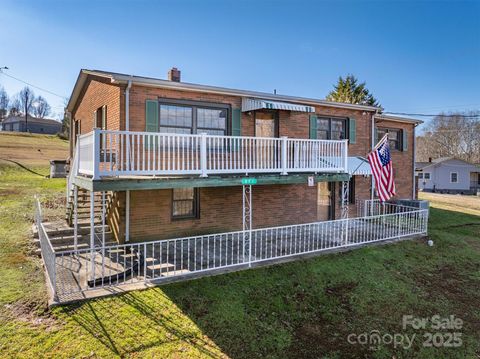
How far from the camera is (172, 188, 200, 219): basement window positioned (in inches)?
450

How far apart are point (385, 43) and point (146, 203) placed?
20.9 meters

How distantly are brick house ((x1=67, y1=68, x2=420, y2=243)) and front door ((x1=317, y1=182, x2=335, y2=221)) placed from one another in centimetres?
5

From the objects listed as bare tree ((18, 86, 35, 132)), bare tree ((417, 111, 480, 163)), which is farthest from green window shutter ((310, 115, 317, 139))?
bare tree ((18, 86, 35, 132))

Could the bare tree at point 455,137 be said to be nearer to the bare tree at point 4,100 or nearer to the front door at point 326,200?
the front door at point 326,200

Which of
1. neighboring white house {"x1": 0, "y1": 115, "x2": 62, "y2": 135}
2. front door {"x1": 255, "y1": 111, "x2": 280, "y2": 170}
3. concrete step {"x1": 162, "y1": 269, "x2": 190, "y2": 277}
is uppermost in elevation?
neighboring white house {"x1": 0, "y1": 115, "x2": 62, "y2": 135}

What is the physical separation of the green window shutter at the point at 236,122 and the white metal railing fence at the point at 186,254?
3.94 meters

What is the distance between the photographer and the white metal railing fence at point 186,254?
24.2 feet

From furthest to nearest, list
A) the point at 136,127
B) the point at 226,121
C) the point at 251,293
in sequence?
1. the point at 226,121
2. the point at 136,127
3. the point at 251,293

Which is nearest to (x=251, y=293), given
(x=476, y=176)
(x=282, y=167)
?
(x=282, y=167)

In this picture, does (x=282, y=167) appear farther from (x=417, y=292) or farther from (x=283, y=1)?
(x=283, y=1)

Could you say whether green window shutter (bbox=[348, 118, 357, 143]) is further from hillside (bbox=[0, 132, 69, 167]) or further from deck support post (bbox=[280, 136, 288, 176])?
hillside (bbox=[0, 132, 69, 167])

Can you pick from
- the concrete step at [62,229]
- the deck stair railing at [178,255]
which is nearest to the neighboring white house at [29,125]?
the concrete step at [62,229]

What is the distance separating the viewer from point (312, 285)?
8391mm

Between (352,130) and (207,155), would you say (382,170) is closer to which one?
(352,130)
